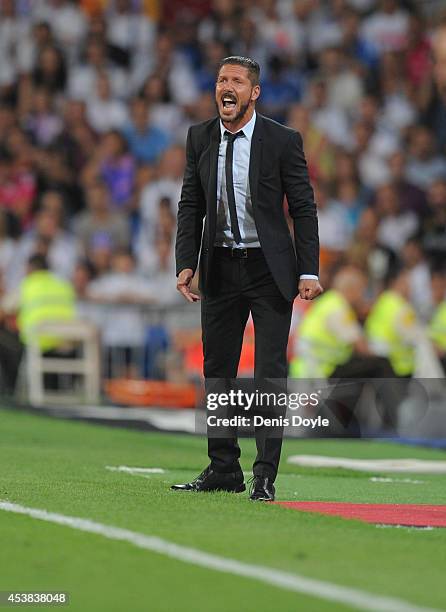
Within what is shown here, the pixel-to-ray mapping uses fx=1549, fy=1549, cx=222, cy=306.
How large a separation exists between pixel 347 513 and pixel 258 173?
1.80 meters

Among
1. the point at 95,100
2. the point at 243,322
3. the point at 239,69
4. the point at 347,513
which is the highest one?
the point at 95,100

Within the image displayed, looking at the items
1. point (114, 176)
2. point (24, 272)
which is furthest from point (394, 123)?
point (24, 272)

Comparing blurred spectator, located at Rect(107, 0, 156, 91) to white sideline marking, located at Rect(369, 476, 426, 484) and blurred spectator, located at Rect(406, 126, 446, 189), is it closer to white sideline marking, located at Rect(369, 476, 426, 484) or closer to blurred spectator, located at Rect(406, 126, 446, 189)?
blurred spectator, located at Rect(406, 126, 446, 189)

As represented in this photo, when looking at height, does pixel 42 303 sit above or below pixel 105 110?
below

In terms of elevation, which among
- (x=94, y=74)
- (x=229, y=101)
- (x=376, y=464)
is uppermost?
(x=94, y=74)

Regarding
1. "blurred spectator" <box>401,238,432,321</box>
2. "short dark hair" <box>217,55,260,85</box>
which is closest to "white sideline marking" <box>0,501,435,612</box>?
"short dark hair" <box>217,55,260,85</box>

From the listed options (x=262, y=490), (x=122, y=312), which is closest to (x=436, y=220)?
(x=122, y=312)

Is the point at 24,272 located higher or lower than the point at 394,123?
lower

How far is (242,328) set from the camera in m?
8.25

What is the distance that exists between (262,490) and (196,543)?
1.63 m

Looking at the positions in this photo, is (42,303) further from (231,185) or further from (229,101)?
(229,101)

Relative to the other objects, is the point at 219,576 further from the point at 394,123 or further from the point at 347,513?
the point at 394,123

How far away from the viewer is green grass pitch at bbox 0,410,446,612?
530 centimetres

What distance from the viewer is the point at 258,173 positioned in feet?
26.2
